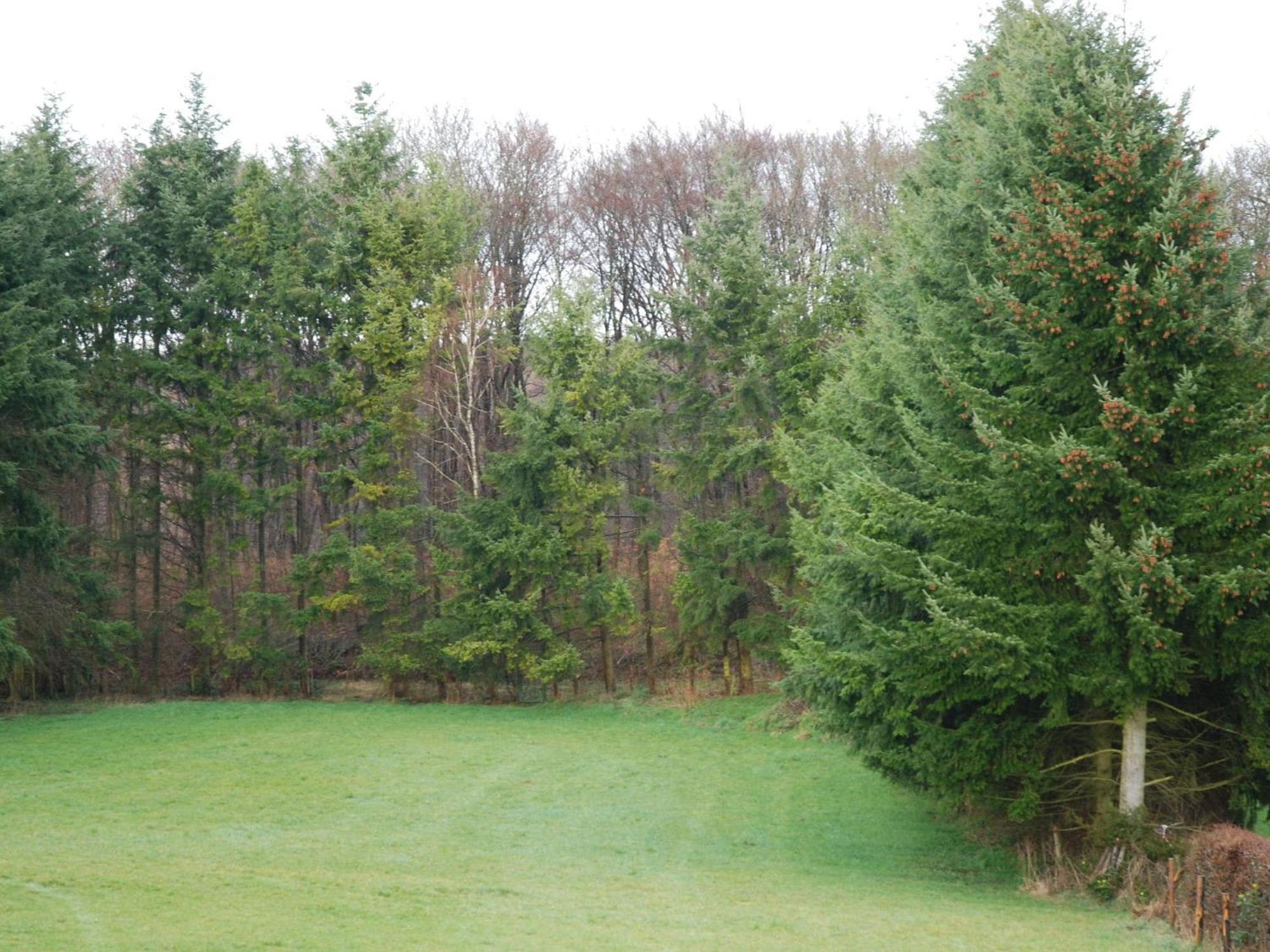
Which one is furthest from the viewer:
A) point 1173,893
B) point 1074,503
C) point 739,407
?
point 739,407

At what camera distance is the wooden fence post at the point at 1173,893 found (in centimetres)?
1055

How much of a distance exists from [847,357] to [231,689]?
63.1 ft

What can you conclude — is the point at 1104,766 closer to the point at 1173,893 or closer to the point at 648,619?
the point at 1173,893

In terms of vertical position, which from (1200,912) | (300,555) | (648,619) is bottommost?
(1200,912)

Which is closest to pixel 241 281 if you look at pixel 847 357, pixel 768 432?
pixel 768 432

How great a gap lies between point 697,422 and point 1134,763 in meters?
17.5

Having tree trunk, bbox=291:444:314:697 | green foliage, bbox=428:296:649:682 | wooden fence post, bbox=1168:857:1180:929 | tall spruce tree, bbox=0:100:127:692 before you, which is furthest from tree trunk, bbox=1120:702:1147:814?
tree trunk, bbox=291:444:314:697

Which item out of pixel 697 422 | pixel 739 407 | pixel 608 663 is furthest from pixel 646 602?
pixel 739 407

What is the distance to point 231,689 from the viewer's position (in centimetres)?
3008

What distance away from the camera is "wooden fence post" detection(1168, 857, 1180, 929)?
416 inches

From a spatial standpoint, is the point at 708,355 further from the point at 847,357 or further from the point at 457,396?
the point at 847,357

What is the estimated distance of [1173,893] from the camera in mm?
10719

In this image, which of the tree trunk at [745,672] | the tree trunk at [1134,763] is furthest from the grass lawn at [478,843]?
the tree trunk at [745,672]

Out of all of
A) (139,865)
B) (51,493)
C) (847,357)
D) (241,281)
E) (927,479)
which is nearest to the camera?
(139,865)
